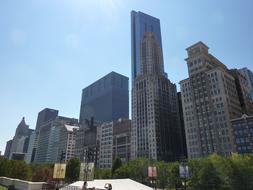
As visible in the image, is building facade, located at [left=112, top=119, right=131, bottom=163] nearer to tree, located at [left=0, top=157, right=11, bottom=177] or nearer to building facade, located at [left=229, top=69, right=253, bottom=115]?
building facade, located at [left=229, top=69, right=253, bottom=115]

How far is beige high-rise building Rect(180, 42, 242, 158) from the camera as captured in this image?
11062cm

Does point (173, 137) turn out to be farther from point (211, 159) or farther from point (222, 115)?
point (211, 159)

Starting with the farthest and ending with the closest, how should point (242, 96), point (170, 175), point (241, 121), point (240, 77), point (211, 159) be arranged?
point (240, 77) → point (242, 96) → point (241, 121) → point (170, 175) → point (211, 159)

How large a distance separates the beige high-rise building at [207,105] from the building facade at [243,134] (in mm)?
2499

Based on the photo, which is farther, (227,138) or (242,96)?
(242,96)

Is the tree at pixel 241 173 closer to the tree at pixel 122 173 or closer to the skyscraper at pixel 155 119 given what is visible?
the tree at pixel 122 173

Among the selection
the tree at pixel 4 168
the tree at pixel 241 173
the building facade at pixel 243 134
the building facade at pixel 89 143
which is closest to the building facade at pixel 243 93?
the building facade at pixel 243 134

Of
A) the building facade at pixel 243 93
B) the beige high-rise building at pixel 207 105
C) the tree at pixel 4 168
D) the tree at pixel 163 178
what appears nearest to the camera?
the tree at pixel 163 178

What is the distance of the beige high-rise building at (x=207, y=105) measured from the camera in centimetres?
11062

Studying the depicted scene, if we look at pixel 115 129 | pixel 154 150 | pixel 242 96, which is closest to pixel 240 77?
pixel 242 96

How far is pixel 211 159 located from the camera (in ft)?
202

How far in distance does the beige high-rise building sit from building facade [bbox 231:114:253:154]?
250 cm

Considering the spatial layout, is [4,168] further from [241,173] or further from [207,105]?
[207,105]

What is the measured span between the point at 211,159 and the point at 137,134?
89.2 m
